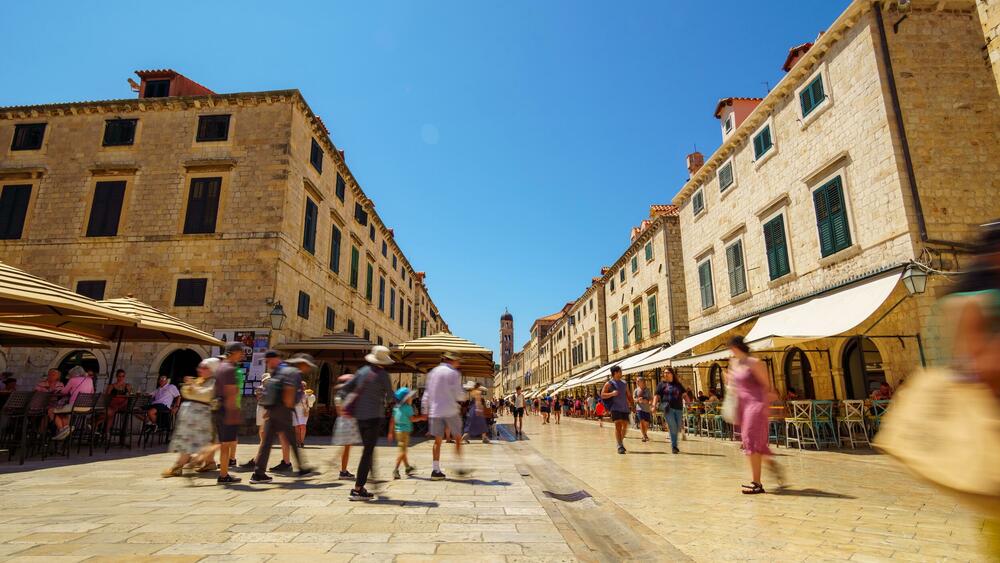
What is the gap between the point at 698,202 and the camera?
18781 mm

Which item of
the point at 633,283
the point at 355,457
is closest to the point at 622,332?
→ the point at 633,283

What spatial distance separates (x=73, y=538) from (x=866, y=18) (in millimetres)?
15450

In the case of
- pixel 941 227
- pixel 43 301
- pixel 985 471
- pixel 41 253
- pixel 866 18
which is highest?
pixel 866 18

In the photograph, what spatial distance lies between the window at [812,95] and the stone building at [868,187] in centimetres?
3

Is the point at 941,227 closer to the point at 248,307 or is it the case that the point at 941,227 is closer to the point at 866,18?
the point at 866,18

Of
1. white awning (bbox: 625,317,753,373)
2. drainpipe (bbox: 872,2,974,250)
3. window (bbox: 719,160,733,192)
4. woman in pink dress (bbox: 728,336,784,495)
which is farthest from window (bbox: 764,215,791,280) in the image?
woman in pink dress (bbox: 728,336,784,495)

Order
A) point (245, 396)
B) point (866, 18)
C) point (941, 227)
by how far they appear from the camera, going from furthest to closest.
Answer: point (245, 396), point (866, 18), point (941, 227)

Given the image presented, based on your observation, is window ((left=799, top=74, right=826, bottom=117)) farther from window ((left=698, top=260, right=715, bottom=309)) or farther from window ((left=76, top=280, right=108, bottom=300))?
window ((left=76, top=280, right=108, bottom=300))

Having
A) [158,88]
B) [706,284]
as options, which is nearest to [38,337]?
[158,88]

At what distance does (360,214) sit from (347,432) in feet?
62.4

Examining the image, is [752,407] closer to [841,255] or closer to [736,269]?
[841,255]

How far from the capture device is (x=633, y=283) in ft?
85.4

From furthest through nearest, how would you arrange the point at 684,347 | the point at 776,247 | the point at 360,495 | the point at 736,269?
the point at 736,269
the point at 684,347
the point at 776,247
the point at 360,495

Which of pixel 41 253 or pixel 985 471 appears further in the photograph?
pixel 41 253
